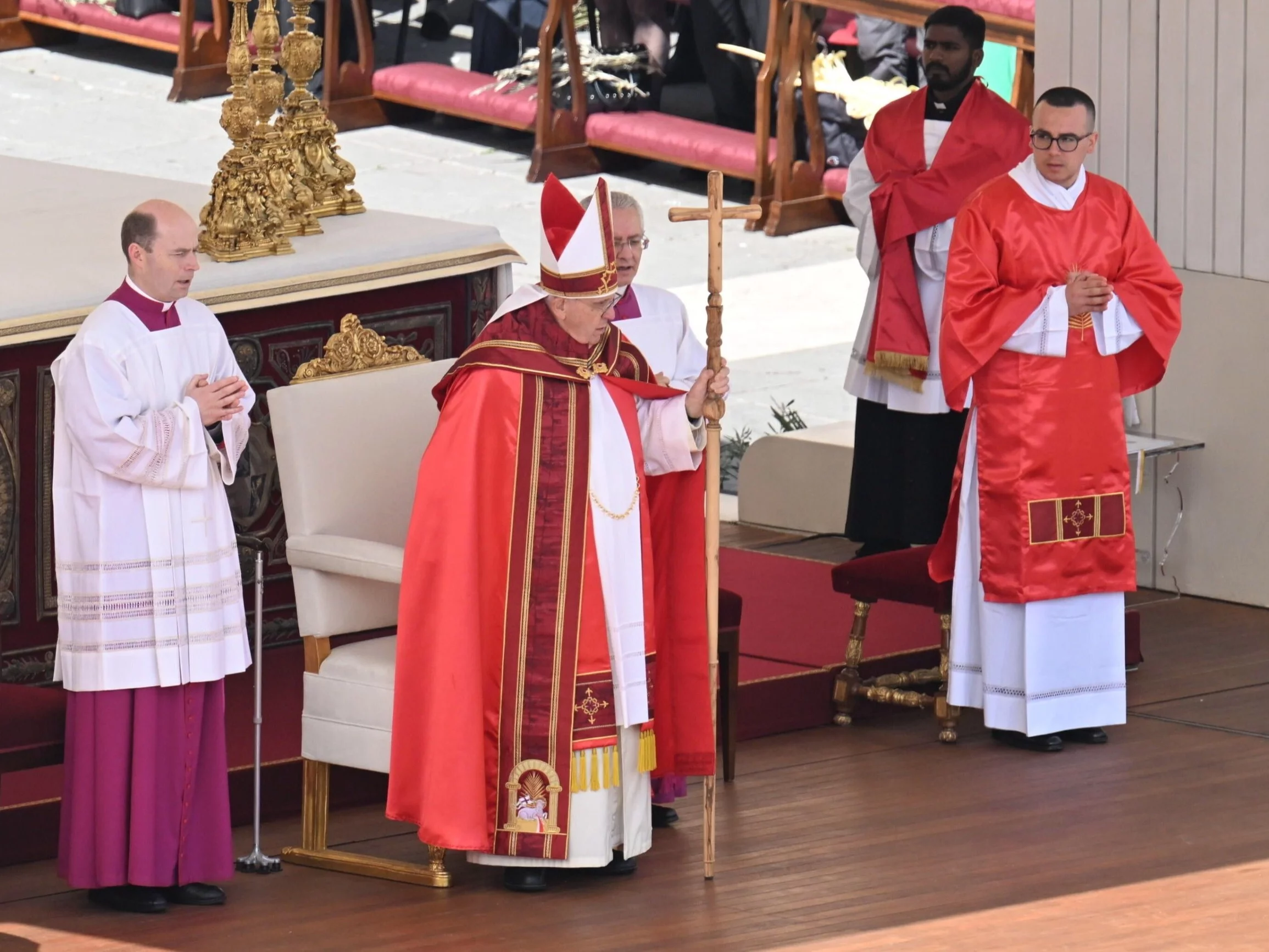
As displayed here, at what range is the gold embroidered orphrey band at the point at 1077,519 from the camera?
248 inches

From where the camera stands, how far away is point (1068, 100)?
6141 mm

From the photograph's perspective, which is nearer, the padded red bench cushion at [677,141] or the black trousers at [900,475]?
A: the black trousers at [900,475]

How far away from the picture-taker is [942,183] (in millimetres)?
7270

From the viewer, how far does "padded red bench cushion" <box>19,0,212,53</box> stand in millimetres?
15477

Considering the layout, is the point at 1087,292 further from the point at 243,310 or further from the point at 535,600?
→ the point at 243,310

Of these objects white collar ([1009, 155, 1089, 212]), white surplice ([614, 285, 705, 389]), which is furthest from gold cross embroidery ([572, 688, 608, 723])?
white collar ([1009, 155, 1089, 212])

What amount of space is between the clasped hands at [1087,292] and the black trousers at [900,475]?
1324 mm

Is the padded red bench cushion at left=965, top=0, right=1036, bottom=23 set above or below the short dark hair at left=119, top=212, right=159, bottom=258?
above

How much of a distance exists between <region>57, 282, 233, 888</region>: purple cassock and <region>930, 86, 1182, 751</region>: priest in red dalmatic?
6.64ft

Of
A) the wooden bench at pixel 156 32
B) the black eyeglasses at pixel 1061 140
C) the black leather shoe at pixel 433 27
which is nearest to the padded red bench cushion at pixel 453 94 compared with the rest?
the wooden bench at pixel 156 32

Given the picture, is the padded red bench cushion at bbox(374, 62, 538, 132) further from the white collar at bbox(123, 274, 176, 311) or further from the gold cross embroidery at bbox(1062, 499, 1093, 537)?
the white collar at bbox(123, 274, 176, 311)

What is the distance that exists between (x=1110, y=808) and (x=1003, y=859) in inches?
→ 17.9

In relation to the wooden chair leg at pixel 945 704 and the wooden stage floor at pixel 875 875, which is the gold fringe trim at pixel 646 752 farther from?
the wooden chair leg at pixel 945 704

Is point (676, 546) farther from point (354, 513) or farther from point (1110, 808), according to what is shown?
point (1110, 808)
